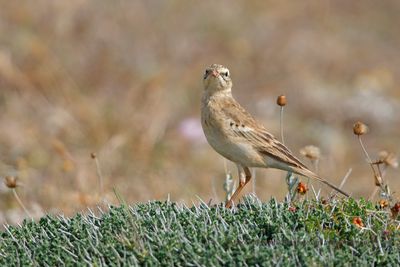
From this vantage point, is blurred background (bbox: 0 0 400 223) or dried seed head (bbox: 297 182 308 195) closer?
dried seed head (bbox: 297 182 308 195)

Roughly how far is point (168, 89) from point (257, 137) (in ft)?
22.3

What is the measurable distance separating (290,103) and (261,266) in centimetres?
1003

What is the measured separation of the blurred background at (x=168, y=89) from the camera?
1062 centimetres

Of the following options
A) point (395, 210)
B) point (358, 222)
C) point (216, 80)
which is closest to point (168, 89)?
point (216, 80)

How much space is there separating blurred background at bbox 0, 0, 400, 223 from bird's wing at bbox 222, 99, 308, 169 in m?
2.36

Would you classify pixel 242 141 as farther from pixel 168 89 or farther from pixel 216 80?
pixel 168 89

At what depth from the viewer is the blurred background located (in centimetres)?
1062

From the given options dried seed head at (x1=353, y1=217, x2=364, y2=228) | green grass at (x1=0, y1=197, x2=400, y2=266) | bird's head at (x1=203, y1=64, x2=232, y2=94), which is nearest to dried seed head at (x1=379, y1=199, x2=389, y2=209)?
green grass at (x1=0, y1=197, x2=400, y2=266)

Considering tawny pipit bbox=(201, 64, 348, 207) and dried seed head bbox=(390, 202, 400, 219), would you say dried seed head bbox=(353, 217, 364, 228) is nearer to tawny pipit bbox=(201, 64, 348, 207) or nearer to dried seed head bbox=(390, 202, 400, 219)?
dried seed head bbox=(390, 202, 400, 219)

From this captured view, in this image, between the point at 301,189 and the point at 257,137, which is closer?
the point at 301,189

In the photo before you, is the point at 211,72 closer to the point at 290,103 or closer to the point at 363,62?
the point at 290,103

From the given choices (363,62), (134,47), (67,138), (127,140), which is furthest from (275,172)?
(363,62)

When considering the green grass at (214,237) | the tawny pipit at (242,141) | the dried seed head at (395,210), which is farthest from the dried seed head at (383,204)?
the tawny pipit at (242,141)

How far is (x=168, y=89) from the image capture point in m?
13.1
